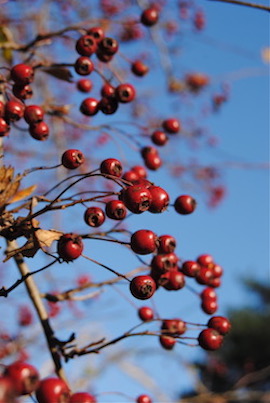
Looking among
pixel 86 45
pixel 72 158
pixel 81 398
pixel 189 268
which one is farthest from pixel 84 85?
pixel 81 398

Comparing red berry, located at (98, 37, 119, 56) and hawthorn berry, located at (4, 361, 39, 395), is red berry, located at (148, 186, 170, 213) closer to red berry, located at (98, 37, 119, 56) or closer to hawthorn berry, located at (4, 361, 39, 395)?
hawthorn berry, located at (4, 361, 39, 395)

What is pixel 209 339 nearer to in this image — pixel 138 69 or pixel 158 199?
pixel 158 199

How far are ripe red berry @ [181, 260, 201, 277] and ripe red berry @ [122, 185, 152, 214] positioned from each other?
20.1 inches

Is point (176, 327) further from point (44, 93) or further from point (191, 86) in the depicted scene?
point (191, 86)

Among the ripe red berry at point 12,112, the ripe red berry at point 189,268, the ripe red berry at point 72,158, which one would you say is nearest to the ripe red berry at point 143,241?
the ripe red berry at point 72,158

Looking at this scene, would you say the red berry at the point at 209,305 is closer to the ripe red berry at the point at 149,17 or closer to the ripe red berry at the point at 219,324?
the ripe red berry at the point at 219,324

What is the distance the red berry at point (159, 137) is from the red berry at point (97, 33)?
0.50m

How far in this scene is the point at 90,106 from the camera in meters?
1.83

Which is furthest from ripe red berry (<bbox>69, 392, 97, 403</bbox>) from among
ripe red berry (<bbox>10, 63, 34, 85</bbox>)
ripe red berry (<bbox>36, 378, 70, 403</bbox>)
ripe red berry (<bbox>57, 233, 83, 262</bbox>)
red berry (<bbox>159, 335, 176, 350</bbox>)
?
ripe red berry (<bbox>10, 63, 34, 85</bbox>)

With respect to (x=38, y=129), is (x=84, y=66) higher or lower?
higher

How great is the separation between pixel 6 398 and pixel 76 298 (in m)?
0.97

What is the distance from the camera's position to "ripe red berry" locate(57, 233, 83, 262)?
1176 millimetres

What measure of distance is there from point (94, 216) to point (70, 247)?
204 millimetres

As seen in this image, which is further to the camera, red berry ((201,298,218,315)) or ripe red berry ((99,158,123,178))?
red berry ((201,298,218,315))
